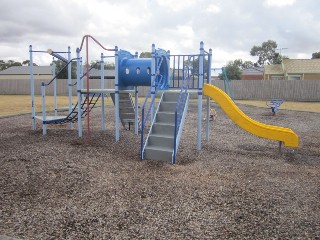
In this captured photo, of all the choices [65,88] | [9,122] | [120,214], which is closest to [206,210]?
[120,214]

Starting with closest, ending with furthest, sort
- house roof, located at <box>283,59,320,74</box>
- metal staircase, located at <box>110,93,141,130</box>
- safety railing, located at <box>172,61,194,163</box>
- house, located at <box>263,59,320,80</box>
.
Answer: safety railing, located at <box>172,61,194,163</box>
metal staircase, located at <box>110,93,141,130</box>
house, located at <box>263,59,320,80</box>
house roof, located at <box>283,59,320,74</box>

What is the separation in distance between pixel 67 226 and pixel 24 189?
5.27 feet

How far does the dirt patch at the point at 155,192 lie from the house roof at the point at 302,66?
30812 millimetres

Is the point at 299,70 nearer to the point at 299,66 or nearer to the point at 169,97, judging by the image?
the point at 299,66

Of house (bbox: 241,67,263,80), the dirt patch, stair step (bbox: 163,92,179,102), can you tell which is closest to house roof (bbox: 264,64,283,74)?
house (bbox: 241,67,263,80)

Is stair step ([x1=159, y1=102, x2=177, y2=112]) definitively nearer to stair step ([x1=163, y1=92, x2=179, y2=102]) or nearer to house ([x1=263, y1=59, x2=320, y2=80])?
stair step ([x1=163, y1=92, x2=179, y2=102])

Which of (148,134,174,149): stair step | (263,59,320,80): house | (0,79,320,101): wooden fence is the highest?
(263,59,320,80): house

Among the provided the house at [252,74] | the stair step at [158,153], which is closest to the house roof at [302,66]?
the house at [252,74]

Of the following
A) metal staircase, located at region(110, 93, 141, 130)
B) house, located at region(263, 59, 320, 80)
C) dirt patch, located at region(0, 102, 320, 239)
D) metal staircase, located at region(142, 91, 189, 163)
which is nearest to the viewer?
dirt patch, located at region(0, 102, 320, 239)

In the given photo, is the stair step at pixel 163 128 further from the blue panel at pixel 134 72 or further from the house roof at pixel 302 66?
the house roof at pixel 302 66

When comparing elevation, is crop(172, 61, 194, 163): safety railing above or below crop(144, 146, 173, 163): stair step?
above

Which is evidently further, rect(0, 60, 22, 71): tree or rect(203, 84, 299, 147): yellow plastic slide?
rect(0, 60, 22, 71): tree

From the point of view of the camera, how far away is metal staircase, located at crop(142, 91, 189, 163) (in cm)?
664

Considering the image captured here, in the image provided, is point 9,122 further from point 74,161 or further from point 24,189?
point 24,189
